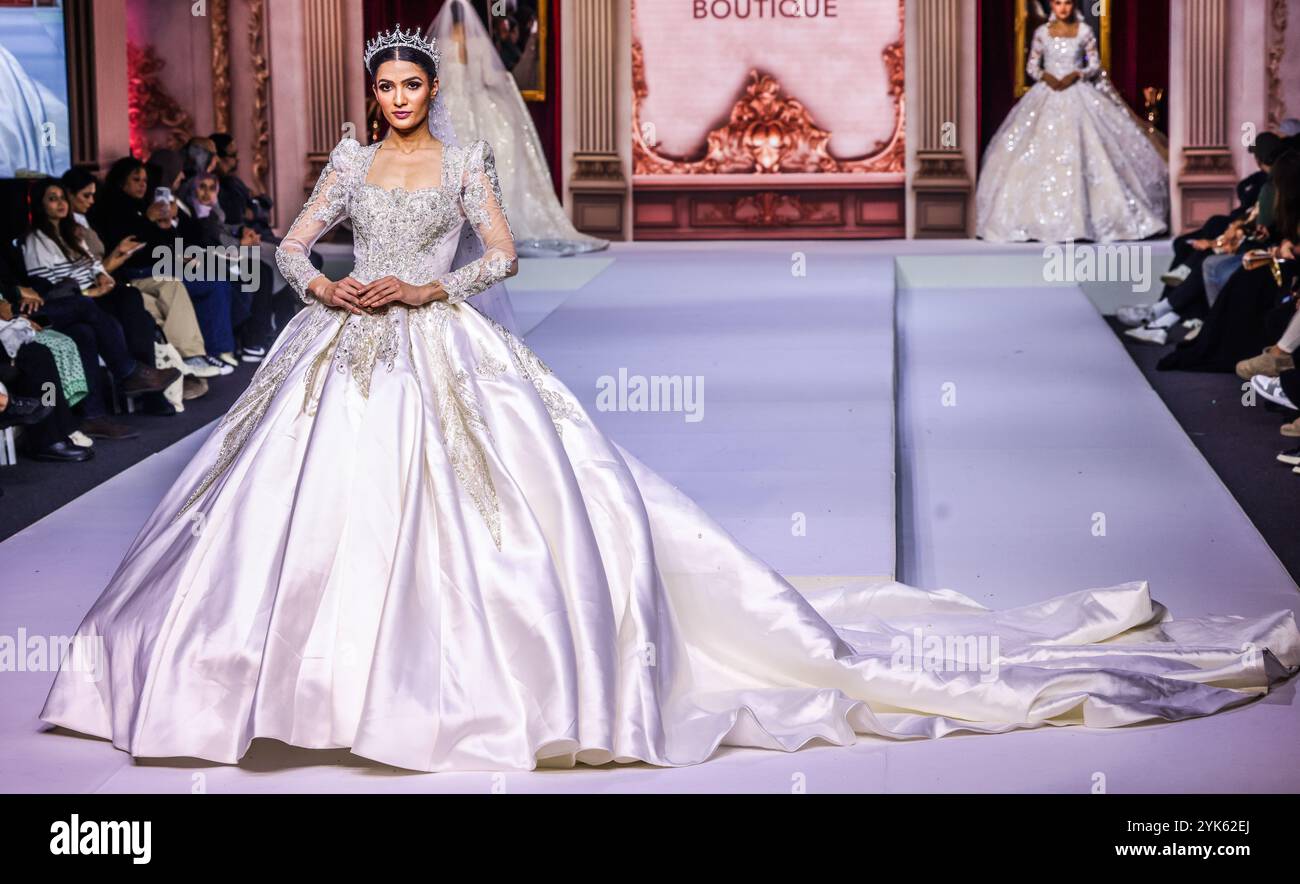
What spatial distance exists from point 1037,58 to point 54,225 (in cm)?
624

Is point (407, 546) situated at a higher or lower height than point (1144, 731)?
higher

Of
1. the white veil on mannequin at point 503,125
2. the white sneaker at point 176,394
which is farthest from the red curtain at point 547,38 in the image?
the white sneaker at point 176,394

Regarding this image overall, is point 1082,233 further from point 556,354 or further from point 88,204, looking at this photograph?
point 88,204

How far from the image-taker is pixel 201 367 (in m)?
7.66

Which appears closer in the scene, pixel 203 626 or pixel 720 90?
pixel 203 626

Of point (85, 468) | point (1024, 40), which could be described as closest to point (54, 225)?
point (85, 468)

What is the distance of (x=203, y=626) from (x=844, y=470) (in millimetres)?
2519

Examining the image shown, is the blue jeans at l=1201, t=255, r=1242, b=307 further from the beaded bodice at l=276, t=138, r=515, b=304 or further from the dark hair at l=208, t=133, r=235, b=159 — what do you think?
the beaded bodice at l=276, t=138, r=515, b=304

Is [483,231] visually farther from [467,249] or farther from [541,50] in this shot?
[541,50]

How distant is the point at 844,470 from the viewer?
5.27m

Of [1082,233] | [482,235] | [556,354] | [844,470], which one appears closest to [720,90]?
[1082,233]

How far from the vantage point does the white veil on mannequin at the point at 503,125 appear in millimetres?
10188
